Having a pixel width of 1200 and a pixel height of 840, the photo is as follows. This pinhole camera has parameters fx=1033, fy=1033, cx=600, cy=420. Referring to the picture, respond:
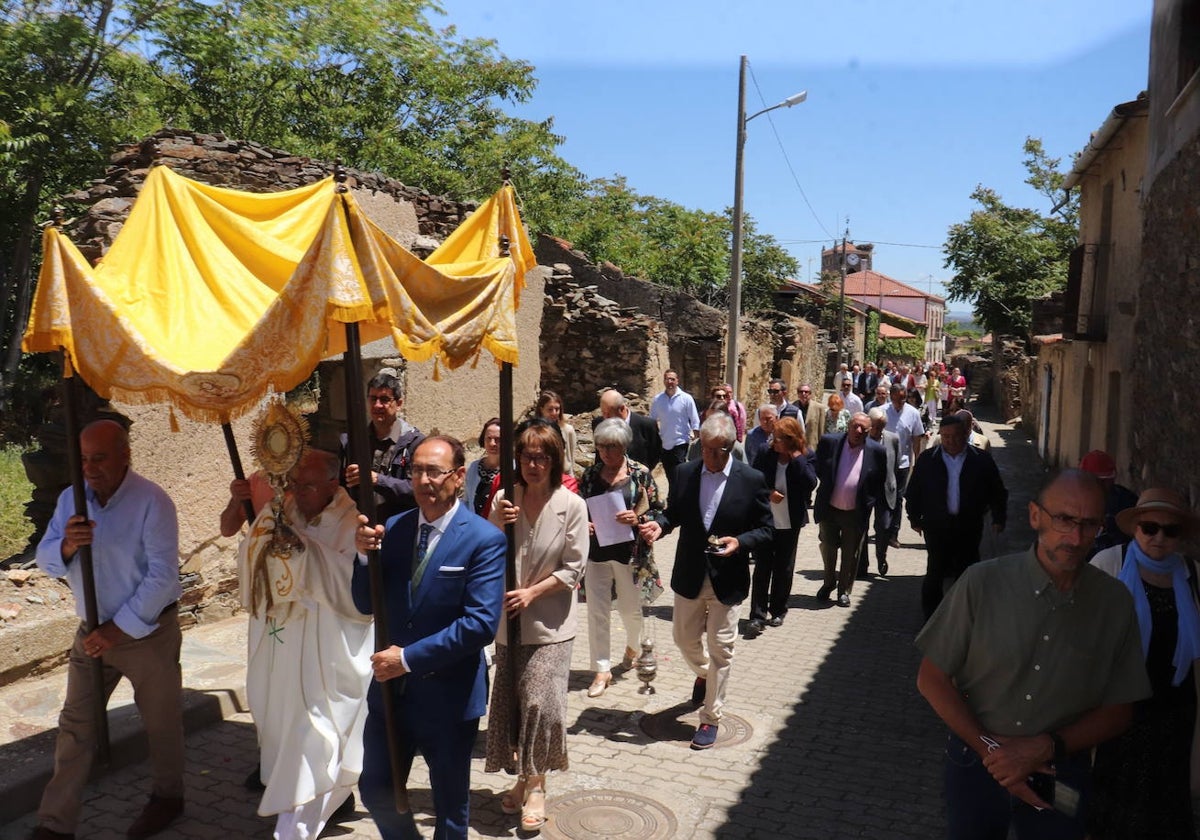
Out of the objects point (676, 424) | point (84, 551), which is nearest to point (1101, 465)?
point (84, 551)

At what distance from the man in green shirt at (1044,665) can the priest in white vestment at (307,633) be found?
2.60m

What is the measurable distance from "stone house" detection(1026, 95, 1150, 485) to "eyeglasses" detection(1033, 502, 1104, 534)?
6.77 m

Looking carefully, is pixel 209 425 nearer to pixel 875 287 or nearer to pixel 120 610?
pixel 120 610

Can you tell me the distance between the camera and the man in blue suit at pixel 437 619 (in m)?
3.97

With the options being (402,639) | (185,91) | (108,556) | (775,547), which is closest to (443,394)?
(775,547)

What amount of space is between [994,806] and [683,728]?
3276 mm

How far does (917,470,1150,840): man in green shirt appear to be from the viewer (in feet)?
10.3

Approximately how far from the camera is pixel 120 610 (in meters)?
4.66

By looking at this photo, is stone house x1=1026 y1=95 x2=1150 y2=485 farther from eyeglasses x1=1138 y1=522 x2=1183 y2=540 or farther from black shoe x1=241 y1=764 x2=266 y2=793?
black shoe x1=241 y1=764 x2=266 y2=793

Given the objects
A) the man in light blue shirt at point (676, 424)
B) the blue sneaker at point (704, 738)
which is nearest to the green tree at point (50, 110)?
the man in light blue shirt at point (676, 424)

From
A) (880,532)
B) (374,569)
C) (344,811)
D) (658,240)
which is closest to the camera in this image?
(374,569)

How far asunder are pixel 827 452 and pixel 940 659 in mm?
6667

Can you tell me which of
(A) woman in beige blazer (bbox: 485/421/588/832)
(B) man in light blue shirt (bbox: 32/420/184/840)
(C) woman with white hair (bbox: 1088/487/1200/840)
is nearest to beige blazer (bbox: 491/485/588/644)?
(A) woman in beige blazer (bbox: 485/421/588/832)

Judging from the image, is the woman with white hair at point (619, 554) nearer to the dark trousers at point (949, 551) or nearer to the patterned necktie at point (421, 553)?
the dark trousers at point (949, 551)
